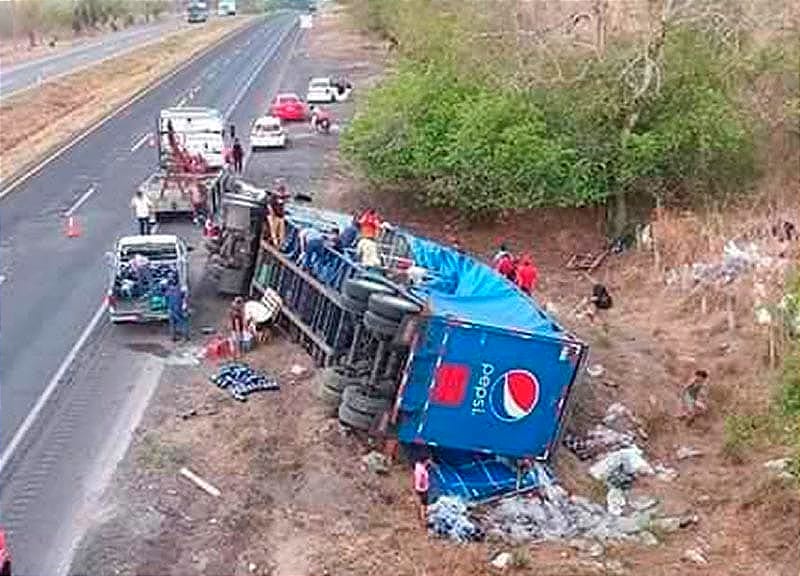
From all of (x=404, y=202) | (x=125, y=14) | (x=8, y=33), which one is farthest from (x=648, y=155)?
(x=125, y=14)

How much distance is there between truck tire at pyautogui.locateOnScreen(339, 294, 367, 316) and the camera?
56.7ft

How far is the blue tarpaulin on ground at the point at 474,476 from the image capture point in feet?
54.3

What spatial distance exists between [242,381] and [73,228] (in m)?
12.9

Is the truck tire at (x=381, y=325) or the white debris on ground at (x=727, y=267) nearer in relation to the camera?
the truck tire at (x=381, y=325)

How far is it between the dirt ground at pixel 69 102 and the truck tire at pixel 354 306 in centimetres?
2442

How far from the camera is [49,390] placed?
66.0 feet

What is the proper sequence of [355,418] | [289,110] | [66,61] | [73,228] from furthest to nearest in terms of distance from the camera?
1. [66,61]
2. [289,110]
3. [73,228]
4. [355,418]

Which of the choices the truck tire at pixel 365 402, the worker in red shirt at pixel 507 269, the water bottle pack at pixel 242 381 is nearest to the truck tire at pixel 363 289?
the truck tire at pixel 365 402

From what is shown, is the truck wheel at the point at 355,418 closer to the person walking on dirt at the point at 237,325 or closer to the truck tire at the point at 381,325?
the truck tire at the point at 381,325

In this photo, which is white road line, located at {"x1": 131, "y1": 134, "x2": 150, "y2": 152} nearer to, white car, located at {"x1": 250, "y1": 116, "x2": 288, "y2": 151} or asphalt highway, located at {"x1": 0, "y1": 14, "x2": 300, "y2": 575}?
asphalt highway, located at {"x1": 0, "y1": 14, "x2": 300, "y2": 575}

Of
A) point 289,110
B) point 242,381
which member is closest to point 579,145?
point 242,381

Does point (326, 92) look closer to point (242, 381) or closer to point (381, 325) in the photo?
point (242, 381)

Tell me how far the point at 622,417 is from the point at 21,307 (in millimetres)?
12047

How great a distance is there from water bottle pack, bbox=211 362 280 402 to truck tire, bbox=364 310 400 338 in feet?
12.0
